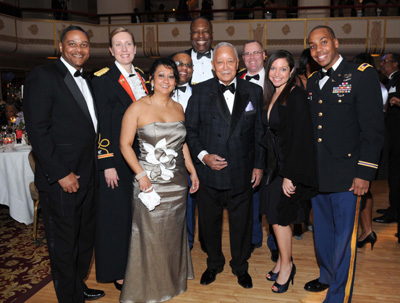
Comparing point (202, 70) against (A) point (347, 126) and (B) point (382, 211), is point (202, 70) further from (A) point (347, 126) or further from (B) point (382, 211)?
(B) point (382, 211)

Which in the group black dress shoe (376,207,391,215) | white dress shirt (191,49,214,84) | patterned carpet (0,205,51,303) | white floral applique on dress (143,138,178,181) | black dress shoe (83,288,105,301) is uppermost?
white dress shirt (191,49,214,84)

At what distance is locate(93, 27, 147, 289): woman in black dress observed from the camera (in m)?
2.50

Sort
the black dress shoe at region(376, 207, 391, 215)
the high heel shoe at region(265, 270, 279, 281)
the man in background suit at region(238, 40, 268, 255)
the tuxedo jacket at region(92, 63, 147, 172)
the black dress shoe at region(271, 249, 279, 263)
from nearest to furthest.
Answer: the tuxedo jacket at region(92, 63, 147, 172) → the high heel shoe at region(265, 270, 279, 281) → the black dress shoe at region(271, 249, 279, 263) → the man in background suit at region(238, 40, 268, 255) → the black dress shoe at region(376, 207, 391, 215)

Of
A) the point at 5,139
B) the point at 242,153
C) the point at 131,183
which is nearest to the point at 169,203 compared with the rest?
the point at 131,183

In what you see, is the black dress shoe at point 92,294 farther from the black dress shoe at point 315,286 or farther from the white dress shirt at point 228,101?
the black dress shoe at point 315,286

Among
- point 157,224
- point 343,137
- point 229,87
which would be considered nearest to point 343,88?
point 343,137

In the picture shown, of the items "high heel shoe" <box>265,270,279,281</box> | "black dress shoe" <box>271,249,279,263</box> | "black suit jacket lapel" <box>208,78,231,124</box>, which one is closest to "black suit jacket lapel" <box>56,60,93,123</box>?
"black suit jacket lapel" <box>208,78,231,124</box>

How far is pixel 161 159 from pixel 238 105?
27.8 inches

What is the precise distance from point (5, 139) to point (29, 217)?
1165mm

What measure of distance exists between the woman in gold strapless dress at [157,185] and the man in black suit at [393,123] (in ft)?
8.88

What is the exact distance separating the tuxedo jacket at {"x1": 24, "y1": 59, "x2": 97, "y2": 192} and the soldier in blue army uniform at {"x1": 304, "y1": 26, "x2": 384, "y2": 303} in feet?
5.08

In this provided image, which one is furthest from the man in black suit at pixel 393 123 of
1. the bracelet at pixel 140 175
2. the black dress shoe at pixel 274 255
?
the bracelet at pixel 140 175

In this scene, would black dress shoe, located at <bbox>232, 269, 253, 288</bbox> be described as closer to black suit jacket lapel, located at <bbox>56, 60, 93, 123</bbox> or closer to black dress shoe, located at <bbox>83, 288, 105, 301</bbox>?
black dress shoe, located at <bbox>83, 288, 105, 301</bbox>

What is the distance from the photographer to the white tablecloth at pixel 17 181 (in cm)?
403
